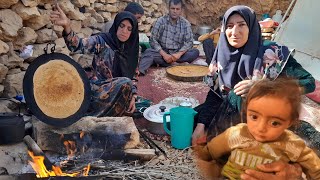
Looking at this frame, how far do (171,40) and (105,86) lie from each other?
9.03 feet

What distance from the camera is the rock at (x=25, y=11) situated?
303cm

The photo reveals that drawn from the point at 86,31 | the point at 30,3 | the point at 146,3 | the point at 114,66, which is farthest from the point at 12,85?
the point at 146,3

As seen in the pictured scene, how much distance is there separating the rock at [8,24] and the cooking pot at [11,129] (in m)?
0.86

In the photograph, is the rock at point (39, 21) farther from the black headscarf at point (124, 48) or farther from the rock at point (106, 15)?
the rock at point (106, 15)

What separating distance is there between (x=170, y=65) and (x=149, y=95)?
1.52 m

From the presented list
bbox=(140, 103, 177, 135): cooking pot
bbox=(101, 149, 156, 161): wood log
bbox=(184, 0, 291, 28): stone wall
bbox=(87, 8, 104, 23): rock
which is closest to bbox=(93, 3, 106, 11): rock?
bbox=(87, 8, 104, 23): rock

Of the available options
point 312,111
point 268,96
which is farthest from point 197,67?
point 268,96

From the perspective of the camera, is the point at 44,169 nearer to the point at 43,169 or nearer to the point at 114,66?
the point at 43,169

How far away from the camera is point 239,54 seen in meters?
2.45

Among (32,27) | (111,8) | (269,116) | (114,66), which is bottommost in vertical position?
(114,66)

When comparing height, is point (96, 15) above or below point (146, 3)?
below

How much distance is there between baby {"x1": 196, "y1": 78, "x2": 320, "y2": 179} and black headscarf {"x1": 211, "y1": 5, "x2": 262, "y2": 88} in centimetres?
89

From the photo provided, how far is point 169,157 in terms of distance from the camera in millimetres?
2510

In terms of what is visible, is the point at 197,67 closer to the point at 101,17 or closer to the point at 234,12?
the point at 101,17
